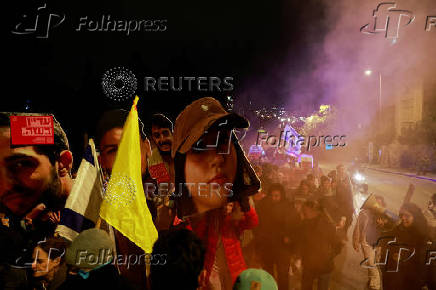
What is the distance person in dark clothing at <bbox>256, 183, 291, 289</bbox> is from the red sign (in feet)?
9.51

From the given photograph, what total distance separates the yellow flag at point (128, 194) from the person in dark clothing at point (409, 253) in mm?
3410

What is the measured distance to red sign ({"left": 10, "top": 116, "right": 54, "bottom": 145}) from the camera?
2941 mm

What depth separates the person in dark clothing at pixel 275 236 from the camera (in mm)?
3949

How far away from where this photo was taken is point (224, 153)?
2.88 meters

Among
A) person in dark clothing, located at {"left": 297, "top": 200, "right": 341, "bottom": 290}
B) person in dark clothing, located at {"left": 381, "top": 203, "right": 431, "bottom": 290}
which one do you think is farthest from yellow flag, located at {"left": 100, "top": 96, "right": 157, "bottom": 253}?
person in dark clothing, located at {"left": 381, "top": 203, "right": 431, "bottom": 290}

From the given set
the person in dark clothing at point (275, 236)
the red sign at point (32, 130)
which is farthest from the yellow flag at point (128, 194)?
the person in dark clothing at point (275, 236)

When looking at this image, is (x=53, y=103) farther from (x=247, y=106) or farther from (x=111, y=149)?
(x=247, y=106)

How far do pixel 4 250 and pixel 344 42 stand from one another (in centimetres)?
818

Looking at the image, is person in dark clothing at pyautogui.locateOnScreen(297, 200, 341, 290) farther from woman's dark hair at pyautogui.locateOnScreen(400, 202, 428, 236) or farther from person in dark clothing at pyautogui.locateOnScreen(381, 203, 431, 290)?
woman's dark hair at pyautogui.locateOnScreen(400, 202, 428, 236)

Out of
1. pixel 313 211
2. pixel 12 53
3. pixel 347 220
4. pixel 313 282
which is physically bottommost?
pixel 313 282

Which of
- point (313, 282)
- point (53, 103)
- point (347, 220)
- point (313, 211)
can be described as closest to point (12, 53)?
point (53, 103)

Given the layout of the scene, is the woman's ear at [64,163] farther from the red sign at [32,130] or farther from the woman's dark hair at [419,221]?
the woman's dark hair at [419,221]

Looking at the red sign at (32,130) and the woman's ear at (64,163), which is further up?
the red sign at (32,130)

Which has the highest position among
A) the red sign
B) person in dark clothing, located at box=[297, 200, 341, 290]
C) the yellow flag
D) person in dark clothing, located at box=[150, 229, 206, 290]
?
the red sign
